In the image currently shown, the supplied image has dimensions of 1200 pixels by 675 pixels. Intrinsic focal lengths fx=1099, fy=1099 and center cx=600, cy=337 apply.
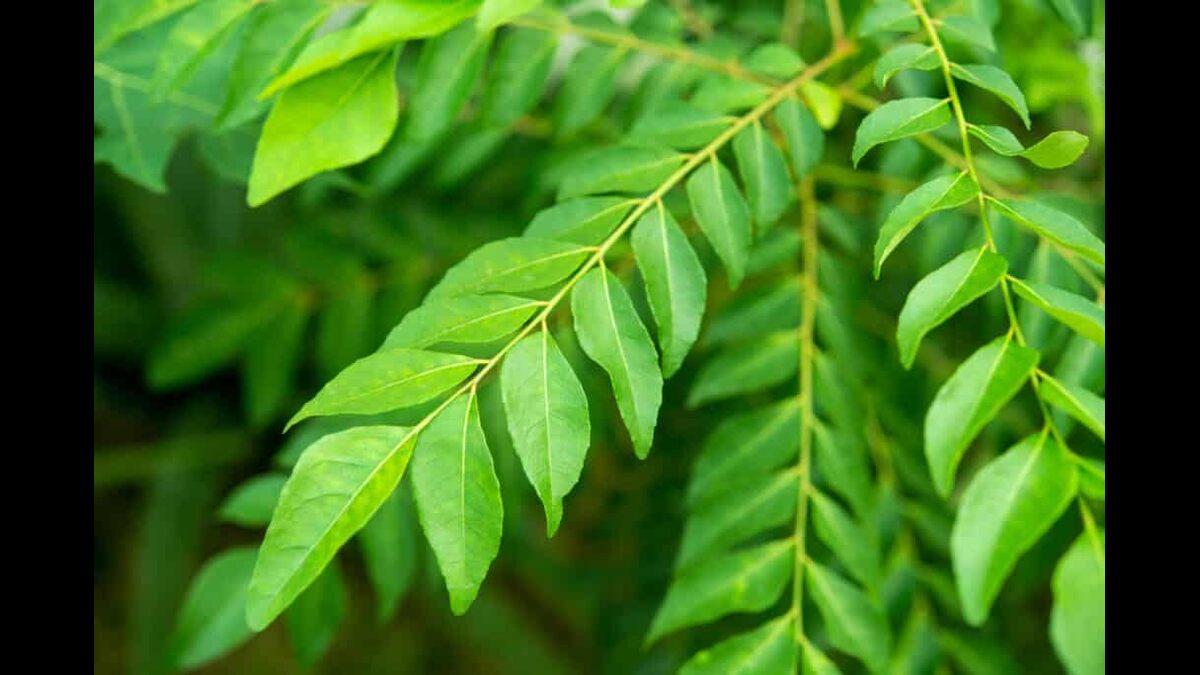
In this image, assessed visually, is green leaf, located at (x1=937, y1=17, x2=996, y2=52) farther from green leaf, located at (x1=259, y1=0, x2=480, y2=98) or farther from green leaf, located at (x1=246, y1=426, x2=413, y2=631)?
green leaf, located at (x1=246, y1=426, x2=413, y2=631)

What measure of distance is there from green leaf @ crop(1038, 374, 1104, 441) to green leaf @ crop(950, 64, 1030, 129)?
12cm

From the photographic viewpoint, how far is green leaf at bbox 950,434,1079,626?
0.46 m

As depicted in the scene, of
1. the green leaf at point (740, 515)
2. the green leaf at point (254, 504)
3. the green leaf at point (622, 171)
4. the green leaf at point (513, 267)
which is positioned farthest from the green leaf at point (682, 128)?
the green leaf at point (254, 504)

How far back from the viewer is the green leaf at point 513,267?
55 cm

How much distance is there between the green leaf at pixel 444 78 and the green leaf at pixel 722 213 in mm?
172

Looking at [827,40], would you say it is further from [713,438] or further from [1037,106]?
[713,438]

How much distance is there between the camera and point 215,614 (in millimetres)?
746

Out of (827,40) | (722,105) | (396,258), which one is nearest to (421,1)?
(722,105)

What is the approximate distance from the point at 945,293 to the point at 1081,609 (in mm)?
171

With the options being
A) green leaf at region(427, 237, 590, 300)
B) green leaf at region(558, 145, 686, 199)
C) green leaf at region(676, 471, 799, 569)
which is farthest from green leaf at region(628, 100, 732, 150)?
green leaf at region(676, 471, 799, 569)

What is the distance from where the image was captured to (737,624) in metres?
0.96

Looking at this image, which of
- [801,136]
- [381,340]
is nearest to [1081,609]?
[801,136]

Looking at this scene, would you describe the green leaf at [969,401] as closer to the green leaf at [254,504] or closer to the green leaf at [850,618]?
the green leaf at [850,618]

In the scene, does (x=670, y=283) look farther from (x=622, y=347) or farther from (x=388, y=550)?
(x=388, y=550)
